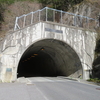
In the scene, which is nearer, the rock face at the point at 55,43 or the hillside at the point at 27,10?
the rock face at the point at 55,43

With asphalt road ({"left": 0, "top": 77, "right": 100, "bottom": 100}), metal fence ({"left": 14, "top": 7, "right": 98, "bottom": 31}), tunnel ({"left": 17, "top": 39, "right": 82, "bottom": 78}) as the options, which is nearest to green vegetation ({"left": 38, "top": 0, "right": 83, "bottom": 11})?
metal fence ({"left": 14, "top": 7, "right": 98, "bottom": 31})

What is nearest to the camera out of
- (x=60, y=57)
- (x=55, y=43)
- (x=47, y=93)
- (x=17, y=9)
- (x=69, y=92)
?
(x=47, y=93)

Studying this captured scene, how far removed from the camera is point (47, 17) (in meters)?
14.1

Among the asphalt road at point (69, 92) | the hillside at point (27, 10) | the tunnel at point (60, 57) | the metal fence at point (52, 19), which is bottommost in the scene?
the asphalt road at point (69, 92)

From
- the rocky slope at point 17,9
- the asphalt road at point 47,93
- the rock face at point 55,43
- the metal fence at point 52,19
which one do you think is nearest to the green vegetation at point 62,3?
the rocky slope at point 17,9

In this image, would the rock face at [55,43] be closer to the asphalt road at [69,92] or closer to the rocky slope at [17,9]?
the asphalt road at [69,92]

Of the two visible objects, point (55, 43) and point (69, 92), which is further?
point (55, 43)

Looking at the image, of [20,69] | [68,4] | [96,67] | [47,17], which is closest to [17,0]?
[68,4]

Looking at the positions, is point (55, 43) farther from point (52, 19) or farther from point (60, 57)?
point (60, 57)

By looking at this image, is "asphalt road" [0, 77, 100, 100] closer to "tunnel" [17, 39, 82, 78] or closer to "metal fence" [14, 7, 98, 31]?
"tunnel" [17, 39, 82, 78]

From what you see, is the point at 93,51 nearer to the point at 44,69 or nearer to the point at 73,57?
Answer: the point at 73,57

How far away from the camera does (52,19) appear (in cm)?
1436

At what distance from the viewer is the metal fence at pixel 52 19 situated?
14016 mm

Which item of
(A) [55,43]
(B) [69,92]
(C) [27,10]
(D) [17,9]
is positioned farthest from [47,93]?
(D) [17,9]
